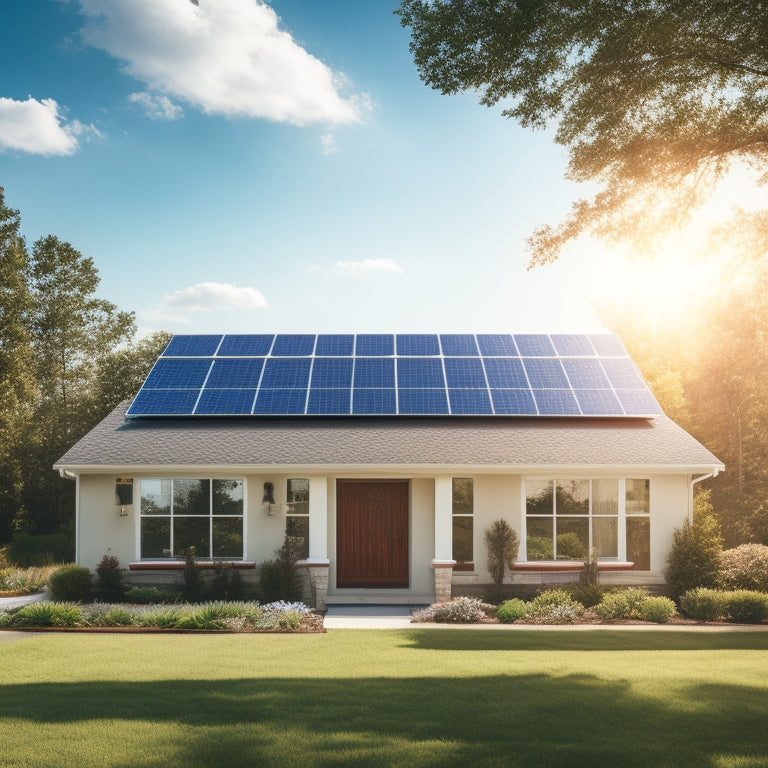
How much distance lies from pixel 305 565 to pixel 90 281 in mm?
23335

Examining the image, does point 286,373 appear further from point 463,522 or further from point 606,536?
point 606,536

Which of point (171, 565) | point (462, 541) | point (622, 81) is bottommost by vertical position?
point (171, 565)

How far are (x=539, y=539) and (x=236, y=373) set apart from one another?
8661 mm

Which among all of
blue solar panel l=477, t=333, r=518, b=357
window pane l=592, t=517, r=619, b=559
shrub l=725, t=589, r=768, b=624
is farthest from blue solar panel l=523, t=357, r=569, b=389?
shrub l=725, t=589, r=768, b=624

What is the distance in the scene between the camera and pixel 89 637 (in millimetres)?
11859

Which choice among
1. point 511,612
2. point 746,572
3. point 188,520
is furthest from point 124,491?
point 746,572

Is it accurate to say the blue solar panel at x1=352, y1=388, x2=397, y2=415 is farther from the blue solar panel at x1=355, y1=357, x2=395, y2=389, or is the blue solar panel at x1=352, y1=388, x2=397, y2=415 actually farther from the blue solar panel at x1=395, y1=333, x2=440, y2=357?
the blue solar panel at x1=395, y1=333, x2=440, y2=357

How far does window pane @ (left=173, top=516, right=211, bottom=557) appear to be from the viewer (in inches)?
640

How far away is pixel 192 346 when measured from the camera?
2108 centimetres

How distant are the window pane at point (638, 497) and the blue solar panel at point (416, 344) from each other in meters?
6.35

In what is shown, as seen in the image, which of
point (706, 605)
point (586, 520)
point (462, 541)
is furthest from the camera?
point (586, 520)

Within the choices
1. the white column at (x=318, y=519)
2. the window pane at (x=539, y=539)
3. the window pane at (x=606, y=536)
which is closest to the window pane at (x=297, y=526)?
the white column at (x=318, y=519)

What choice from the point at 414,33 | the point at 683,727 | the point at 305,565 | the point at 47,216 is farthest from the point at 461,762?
the point at 47,216

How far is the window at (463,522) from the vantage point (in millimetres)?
16250
